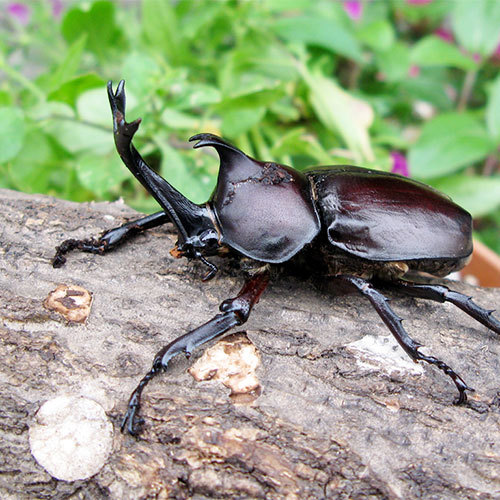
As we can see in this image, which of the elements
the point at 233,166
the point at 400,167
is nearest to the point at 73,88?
the point at 233,166

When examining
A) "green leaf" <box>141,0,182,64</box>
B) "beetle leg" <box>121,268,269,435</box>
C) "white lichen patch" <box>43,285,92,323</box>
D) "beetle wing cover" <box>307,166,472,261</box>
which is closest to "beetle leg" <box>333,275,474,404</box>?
"beetle wing cover" <box>307,166,472,261</box>

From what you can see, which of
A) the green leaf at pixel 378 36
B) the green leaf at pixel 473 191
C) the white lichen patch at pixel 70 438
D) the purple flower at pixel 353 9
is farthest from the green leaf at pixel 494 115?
the white lichen patch at pixel 70 438

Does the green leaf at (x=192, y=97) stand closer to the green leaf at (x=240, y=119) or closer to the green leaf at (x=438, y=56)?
the green leaf at (x=240, y=119)

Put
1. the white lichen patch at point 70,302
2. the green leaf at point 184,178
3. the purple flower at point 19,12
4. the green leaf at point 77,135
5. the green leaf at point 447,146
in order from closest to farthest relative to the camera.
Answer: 1. the white lichen patch at point 70,302
2. the green leaf at point 184,178
3. the green leaf at point 77,135
4. the green leaf at point 447,146
5. the purple flower at point 19,12

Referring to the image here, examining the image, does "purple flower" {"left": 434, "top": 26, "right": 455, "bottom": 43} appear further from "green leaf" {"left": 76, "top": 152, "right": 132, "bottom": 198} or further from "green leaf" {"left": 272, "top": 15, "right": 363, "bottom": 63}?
"green leaf" {"left": 76, "top": 152, "right": 132, "bottom": 198}

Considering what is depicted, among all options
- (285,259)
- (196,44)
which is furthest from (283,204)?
(196,44)

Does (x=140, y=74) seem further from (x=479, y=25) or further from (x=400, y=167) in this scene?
(x=479, y=25)

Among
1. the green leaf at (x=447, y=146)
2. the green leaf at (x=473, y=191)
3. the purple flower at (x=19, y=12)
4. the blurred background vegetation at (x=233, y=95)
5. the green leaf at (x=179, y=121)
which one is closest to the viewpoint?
the blurred background vegetation at (x=233, y=95)
